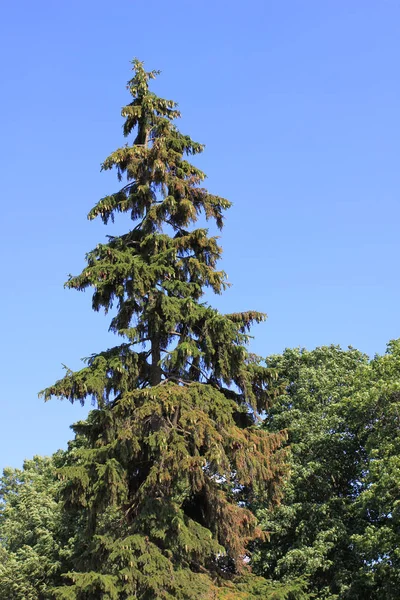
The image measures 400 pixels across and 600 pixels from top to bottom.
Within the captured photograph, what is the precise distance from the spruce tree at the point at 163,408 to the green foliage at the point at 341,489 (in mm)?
6670

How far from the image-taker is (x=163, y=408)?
15.4 metres

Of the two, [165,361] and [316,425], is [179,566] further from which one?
[316,425]

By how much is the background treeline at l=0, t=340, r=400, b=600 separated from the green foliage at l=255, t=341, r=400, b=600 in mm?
41

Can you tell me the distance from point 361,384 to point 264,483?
10.4 meters

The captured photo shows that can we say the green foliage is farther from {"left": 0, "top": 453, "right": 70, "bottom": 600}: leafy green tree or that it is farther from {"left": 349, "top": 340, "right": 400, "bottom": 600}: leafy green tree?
{"left": 0, "top": 453, "right": 70, "bottom": 600}: leafy green tree

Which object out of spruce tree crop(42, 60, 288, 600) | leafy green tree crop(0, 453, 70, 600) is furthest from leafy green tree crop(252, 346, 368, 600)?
leafy green tree crop(0, 453, 70, 600)

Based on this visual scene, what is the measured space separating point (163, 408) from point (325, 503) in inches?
485

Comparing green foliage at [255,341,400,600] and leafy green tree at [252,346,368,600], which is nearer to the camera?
green foliage at [255,341,400,600]

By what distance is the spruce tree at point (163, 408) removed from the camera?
14.4 metres

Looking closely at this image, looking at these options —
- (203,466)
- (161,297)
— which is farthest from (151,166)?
(203,466)

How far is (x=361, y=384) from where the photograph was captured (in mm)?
25594

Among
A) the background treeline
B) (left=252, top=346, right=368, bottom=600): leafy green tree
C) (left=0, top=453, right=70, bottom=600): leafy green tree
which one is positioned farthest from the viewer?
(left=0, top=453, right=70, bottom=600): leafy green tree

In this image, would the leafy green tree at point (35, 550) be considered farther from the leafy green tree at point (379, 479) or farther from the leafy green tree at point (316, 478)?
the leafy green tree at point (379, 479)

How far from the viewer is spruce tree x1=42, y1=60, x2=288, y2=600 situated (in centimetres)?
1438
